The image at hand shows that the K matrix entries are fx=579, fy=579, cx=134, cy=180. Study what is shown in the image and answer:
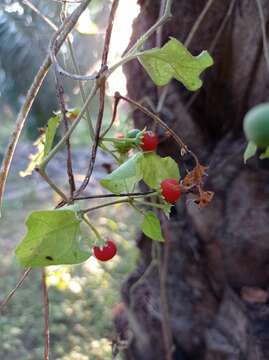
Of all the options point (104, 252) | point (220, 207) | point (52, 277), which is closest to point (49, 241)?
point (104, 252)

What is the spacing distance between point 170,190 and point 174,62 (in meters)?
0.12

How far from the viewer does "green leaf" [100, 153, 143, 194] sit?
53 centimetres

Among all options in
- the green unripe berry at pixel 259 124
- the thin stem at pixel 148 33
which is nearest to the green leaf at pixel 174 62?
the thin stem at pixel 148 33

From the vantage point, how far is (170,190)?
0.55m

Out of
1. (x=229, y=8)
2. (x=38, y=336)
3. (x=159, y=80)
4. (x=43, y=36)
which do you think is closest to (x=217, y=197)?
(x=229, y=8)

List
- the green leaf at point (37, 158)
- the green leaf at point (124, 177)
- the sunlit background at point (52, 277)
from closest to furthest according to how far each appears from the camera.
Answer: the green leaf at point (124, 177) → the green leaf at point (37, 158) → the sunlit background at point (52, 277)

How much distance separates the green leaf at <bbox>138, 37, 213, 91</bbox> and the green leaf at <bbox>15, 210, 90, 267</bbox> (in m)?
0.17

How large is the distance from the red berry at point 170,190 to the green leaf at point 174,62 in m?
0.10

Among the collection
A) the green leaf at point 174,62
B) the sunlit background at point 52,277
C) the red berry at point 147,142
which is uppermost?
the sunlit background at point 52,277

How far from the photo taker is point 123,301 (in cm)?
143

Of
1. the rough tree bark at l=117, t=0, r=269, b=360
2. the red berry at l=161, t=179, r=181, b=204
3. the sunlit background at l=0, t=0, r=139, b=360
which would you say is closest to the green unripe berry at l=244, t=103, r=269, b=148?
the red berry at l=161, t=179, r=181, b=204

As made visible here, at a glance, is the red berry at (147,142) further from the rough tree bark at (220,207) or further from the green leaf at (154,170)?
the rough tree bark at (220,207)

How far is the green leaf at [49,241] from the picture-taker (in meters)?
0.49

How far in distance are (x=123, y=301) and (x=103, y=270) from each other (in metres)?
1.80
